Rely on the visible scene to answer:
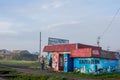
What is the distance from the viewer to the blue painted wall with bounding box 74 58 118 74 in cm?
3753

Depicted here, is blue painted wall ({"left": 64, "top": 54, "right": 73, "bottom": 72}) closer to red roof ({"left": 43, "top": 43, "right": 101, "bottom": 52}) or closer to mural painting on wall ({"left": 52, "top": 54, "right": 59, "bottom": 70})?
red roof ({"left": 43, "top": 43, "right": 101, "bottom": 52})

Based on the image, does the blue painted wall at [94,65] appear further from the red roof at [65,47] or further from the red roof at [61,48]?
the red roof at [61,48]

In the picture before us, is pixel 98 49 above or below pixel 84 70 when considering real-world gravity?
above

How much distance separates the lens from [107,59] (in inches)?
1561

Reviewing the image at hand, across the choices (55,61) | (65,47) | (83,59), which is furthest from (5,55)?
(83,59)

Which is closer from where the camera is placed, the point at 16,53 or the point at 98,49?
the point at 98,49

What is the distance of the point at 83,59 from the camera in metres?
39.1

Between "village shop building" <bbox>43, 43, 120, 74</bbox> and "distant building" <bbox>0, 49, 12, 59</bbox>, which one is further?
"distant building" <bbox>0, 49, 12, 59</bbox>

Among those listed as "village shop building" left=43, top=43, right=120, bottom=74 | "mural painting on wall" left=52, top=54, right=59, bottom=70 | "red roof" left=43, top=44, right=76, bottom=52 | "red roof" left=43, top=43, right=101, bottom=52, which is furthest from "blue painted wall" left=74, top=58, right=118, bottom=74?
"mural painting on wall" left=52, top=54, right=59, bottom=70

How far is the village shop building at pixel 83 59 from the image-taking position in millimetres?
37500

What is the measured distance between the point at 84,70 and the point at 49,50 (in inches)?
371

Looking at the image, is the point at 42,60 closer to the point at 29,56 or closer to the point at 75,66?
the point at 75,66

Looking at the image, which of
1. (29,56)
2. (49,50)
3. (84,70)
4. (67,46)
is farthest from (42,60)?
(29,56)

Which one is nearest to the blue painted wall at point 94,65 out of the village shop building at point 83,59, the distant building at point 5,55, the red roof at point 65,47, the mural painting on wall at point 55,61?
the village shop building at point 83,59
